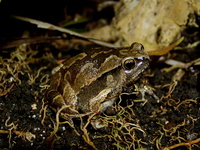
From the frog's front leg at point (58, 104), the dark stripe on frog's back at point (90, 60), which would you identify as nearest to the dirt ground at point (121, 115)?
the frog's front leg at point (58, 104)

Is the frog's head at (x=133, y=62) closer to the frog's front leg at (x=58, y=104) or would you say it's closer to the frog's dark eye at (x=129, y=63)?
the frog's dark eye at (x=129, y=63)

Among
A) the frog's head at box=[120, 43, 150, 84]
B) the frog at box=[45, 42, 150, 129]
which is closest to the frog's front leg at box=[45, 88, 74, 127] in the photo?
the frog at box=[45, 42, 150, 129]

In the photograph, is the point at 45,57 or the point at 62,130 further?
the point at 45,57

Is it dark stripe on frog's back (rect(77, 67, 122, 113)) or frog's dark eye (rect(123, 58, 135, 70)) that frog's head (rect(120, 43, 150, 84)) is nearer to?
frog's dark eye (rect(123, 58, 135, 70))

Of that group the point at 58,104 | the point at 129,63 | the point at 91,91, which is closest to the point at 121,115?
the point at 91,91

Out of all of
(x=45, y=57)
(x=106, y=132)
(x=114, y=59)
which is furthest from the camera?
(x=45, y=57)

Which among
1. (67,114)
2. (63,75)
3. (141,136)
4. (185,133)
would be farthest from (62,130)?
(185,133)

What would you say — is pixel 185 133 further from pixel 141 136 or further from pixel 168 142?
pixel 141 136
